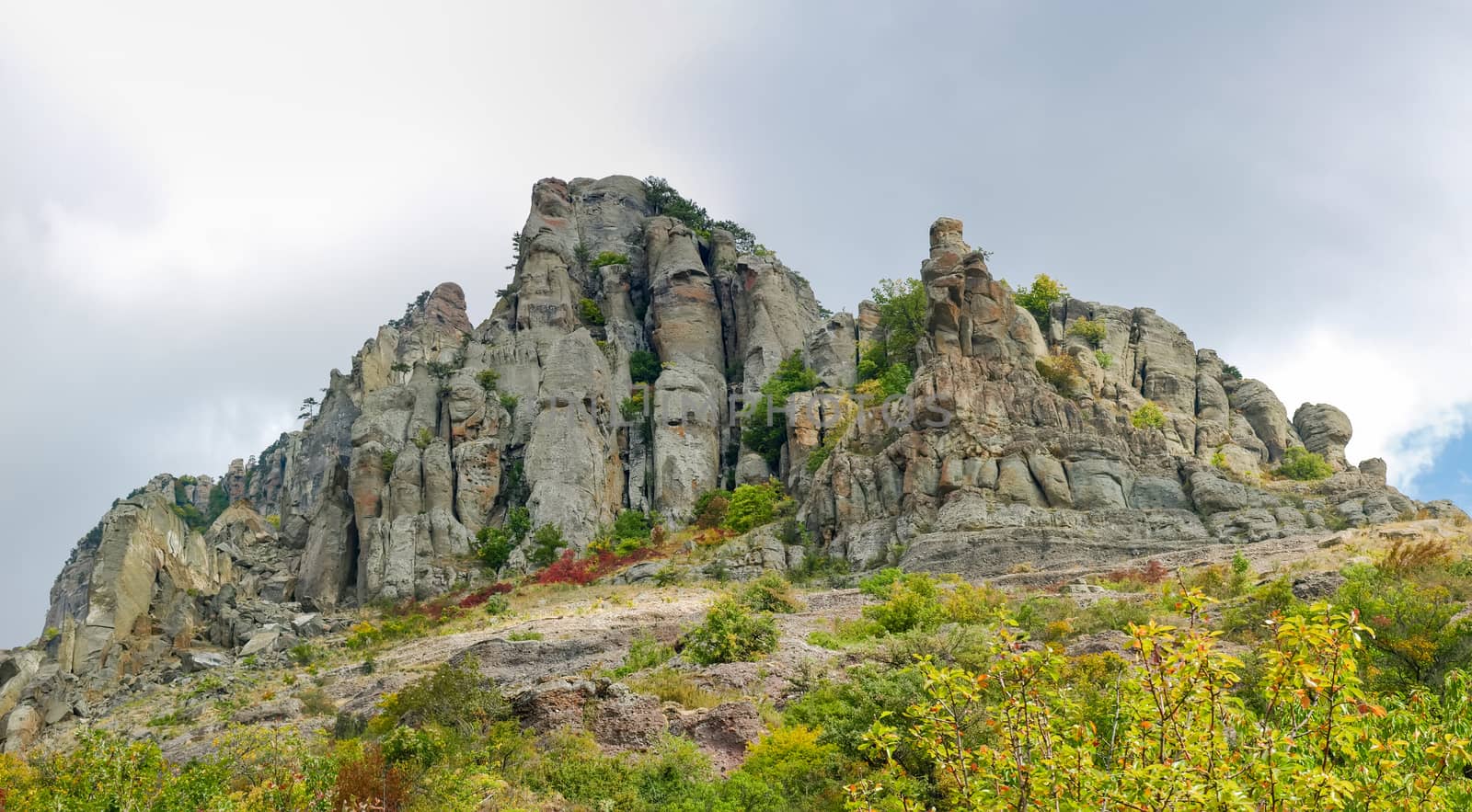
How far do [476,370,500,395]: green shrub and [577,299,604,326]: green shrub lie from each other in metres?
10.4

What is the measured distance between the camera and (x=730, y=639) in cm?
2150

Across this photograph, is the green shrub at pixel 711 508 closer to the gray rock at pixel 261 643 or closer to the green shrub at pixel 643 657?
the gray rock at pixel 261 643

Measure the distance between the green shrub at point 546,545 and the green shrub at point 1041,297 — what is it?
98.4 feet

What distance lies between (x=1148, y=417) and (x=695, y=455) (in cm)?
2417

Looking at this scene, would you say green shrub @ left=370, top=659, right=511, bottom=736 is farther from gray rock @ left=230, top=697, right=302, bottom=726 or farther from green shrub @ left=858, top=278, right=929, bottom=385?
green shrub @ left=858, top=278, right=929, bottom=385

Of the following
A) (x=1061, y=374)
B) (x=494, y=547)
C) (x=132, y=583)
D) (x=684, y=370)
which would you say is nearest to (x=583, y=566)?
(x=494, y=547)

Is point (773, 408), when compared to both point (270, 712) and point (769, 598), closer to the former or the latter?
point (769, 598)

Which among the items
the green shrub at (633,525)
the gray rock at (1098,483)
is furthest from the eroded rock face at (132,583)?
the gray rock at (1098,483)

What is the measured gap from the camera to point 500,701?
18.0m

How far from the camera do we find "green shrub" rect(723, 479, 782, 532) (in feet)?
154

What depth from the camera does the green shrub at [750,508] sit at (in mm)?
47031

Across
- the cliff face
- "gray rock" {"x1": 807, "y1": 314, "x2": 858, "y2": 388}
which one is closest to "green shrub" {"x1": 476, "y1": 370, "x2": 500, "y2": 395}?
"gray rock" {"x1": 807, "y1": 314, "x2": 858, "y2": 388}

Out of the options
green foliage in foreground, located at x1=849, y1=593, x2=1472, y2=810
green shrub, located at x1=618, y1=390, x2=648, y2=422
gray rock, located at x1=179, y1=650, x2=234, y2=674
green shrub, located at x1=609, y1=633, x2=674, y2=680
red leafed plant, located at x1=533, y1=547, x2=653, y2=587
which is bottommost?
gray rock, located at x1=179, y1=650, x2=234, y2=674

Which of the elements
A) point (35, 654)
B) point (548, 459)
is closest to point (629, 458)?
point (548, 459)
